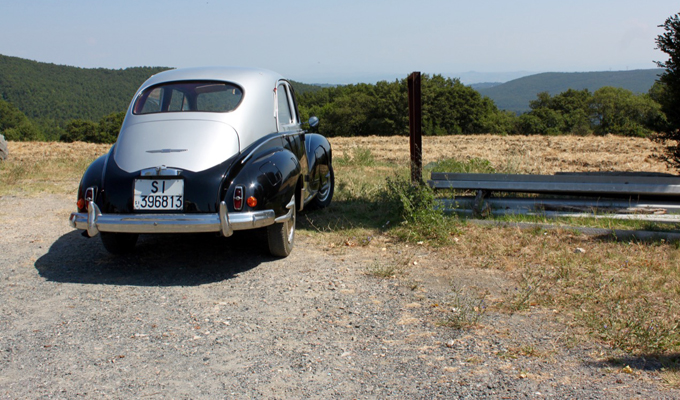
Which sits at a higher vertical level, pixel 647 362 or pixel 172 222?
pixel 172 222

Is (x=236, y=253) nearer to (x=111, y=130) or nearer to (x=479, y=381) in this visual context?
(x=479, y=381)

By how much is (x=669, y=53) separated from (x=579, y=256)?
323 centimetres

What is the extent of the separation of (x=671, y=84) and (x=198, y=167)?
576cm

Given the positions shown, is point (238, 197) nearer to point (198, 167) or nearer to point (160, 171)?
point (198, 167)

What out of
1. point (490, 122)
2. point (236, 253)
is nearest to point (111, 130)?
point (490, 122)

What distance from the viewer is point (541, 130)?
6931 centimetres

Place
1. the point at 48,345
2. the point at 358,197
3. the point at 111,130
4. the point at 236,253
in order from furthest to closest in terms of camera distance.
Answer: the point at 111,130, the point at 358,197, the point at 236,253, the point at 48,345

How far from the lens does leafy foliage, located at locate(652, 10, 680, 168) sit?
643 centimetres

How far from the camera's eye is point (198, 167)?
4742 mm

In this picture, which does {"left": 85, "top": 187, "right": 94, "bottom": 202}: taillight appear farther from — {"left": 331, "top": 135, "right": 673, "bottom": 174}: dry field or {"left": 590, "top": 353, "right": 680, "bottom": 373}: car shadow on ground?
{"left": 331, "top": 135, "right": 673, "bottom": 174}: dry field

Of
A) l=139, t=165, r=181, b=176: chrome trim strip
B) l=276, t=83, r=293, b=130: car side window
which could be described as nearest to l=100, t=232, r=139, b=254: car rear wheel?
l=139, t=165, r=181, b=176: chrome trim strip

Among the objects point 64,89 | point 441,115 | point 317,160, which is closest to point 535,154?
point 317,160

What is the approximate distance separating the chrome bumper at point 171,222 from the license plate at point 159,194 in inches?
4.1

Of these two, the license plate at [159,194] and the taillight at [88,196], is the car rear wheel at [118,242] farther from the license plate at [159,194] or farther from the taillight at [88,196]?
the license plate at [159,194]
